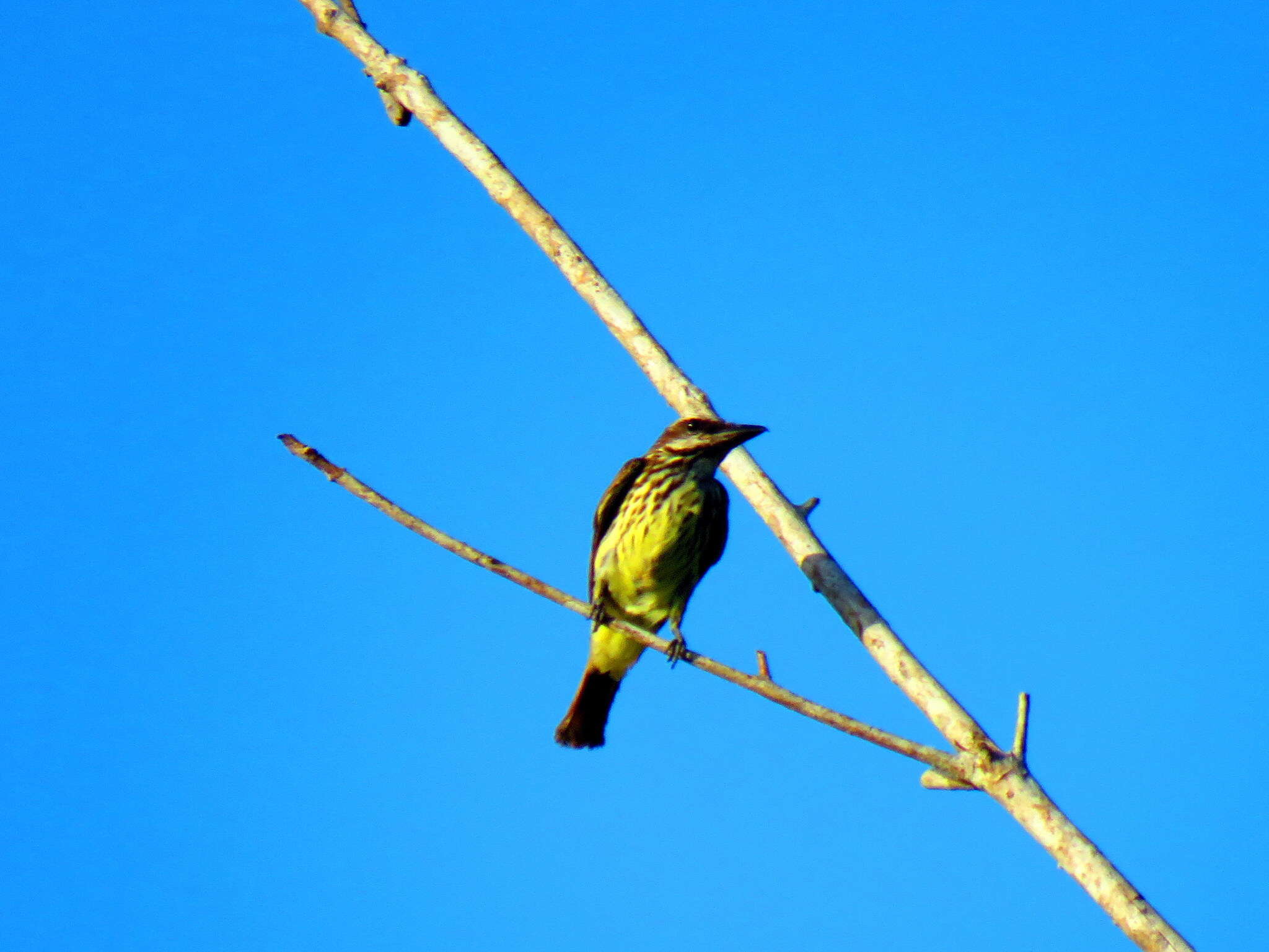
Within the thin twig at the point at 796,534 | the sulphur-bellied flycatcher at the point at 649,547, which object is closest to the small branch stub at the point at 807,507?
the thin twig at the point at 796,534

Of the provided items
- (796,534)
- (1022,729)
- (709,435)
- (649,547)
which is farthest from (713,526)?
(1022,729)

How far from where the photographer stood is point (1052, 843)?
12.8 feet

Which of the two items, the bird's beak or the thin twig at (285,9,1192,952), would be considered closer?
the thin twig at (285,9,1192,952)

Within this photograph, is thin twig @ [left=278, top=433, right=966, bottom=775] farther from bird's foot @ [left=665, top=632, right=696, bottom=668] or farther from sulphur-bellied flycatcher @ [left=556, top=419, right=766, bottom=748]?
sulphur-bellied flycatcher @ [left=556, top=419, right=766, bottom=748]

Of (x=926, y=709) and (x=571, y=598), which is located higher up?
(x=571, y=598)

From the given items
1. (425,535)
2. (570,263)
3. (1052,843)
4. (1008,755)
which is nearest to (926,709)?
(1008,755)

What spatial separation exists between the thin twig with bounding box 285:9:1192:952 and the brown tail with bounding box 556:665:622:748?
2791 millimetres

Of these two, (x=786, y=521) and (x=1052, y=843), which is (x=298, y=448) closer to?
(x=786, y=521)

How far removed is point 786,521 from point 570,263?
1.46 meters

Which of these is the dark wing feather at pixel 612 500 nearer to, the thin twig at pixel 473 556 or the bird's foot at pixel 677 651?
the bird's foot at pixel 677 651

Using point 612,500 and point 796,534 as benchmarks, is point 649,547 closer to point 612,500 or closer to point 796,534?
point 612,500

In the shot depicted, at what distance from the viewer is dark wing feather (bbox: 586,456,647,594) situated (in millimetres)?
7699

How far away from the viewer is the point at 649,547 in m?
7.41

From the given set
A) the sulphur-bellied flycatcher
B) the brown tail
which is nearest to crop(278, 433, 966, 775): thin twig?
the sulphur-bellied flycatcher
